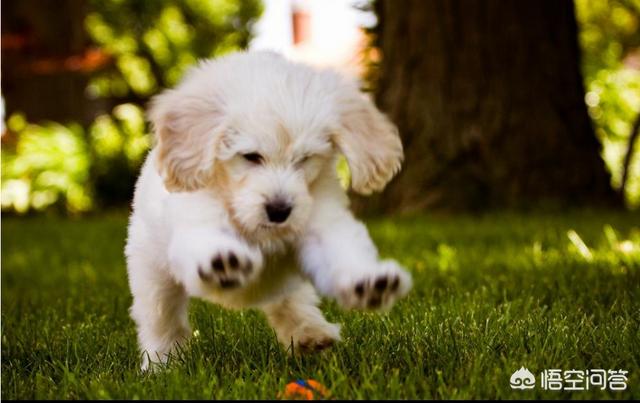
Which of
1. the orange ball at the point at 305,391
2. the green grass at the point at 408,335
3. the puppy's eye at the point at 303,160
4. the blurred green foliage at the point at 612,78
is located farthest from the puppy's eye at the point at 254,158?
the blurred green foliage at the point at 612,78

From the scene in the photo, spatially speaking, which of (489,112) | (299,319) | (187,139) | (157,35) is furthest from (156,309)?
(157,35)

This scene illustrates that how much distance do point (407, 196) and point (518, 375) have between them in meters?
5.99

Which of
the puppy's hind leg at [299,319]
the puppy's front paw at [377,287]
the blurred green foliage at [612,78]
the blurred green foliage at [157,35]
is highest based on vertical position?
the puppy's front paw at [377,287]

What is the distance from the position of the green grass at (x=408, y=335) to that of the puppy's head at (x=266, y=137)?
504 mm

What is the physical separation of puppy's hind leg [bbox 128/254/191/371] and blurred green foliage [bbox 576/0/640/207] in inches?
339

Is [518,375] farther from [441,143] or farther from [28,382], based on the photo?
[441,143]

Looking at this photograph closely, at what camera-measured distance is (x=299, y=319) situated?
3.49 meters

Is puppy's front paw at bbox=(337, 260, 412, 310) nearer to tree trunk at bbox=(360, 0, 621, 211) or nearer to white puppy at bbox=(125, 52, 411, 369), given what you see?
white puppy at bbox=(125, 52, 411, 369)

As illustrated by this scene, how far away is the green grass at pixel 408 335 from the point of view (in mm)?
2504

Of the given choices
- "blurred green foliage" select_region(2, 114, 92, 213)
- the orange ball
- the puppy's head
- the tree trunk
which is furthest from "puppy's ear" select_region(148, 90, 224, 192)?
"blurred green foliage" select_region(2, 114, 92, 213)

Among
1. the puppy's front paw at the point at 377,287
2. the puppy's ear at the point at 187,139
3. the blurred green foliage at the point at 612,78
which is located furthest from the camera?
the blurred green foliage at the point at 612,78

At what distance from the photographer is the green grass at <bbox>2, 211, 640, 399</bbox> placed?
98.6 inches

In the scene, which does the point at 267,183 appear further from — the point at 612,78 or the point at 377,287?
the point at 612,78

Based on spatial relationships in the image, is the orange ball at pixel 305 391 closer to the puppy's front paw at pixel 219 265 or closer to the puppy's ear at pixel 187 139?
the puppy's front paw at pixel 219 265
